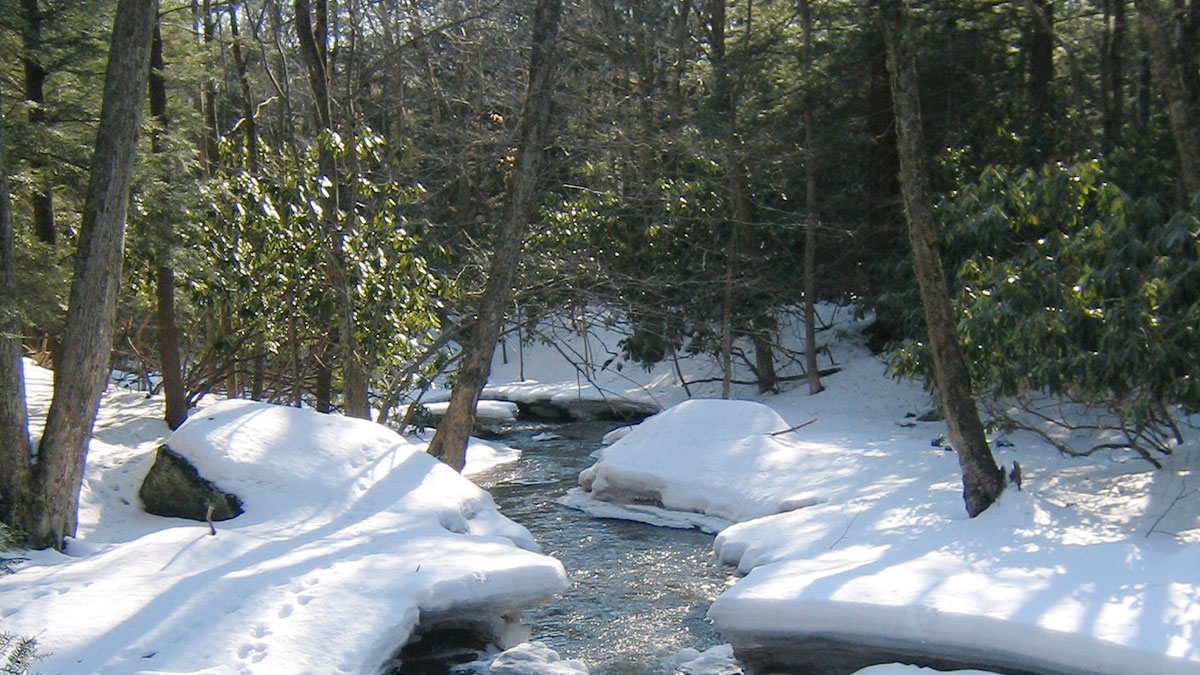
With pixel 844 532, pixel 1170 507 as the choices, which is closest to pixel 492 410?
pixel 844 532

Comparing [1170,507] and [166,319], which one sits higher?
[166,319]

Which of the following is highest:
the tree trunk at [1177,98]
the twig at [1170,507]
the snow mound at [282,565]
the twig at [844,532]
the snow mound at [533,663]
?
the tree trunk at [1177,98]

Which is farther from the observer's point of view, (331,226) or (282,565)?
(331,226)

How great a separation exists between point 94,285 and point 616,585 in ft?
15.0

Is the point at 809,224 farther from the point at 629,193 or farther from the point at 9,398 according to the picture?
the point at 9,398

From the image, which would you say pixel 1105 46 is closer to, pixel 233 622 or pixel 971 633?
pixel 971 633

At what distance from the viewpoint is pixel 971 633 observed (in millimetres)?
5887

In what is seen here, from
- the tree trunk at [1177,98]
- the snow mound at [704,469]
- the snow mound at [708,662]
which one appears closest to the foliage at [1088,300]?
the tree trunk at [1177,98]

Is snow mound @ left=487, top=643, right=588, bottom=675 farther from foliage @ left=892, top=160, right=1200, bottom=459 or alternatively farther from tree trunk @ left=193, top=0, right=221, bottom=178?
tree trunk @ left=193, top=0, right=221, bottom=178

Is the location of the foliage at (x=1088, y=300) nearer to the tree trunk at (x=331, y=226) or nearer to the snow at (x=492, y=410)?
the tree trunk at (x=331, y=226)

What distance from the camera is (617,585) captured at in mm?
8969

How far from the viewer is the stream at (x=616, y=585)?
293 inches

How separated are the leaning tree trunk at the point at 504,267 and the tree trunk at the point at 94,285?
4.68 m

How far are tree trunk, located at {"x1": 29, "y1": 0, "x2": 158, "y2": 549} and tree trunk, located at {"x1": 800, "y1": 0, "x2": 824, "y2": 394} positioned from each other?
11398 millimetres
